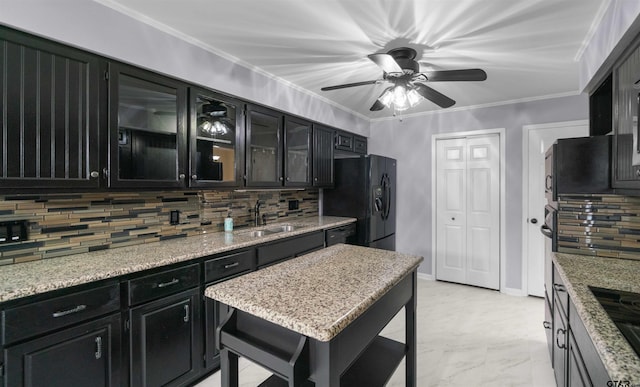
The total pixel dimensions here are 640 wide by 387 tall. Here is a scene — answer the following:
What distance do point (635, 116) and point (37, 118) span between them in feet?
9.61

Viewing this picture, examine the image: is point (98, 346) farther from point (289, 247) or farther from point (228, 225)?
point (289, 247)

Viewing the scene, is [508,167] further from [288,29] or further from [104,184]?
[104,184]

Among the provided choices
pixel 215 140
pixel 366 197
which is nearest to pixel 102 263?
pixel 215 140

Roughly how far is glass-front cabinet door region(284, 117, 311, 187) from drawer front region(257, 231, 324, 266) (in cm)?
62

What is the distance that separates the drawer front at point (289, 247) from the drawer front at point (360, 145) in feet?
5.56

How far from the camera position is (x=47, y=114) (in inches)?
60.4

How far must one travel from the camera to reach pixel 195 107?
225 centimetres

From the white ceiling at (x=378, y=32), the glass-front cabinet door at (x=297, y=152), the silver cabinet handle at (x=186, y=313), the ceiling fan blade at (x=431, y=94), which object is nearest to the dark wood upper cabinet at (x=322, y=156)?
the glass-front cabinet door at (x=297, y=152)

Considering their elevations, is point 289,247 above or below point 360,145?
below

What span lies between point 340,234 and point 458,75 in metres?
2.10

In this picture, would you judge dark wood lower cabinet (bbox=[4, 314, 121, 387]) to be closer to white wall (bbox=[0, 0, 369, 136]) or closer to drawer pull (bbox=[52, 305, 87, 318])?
drawer pull (bbox=[52, 305, 87, 318])

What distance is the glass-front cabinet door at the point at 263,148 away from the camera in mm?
2725

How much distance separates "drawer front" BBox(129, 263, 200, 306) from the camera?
5.41 ft

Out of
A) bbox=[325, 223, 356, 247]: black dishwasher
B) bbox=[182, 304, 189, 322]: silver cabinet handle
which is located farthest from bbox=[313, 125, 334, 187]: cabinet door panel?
bbox=[182, 304, 189, 322]: silver cabinet handle
